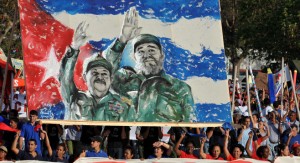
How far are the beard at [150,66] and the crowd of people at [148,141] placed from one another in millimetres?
1269

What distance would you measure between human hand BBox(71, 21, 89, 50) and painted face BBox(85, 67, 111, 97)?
498 millimetres

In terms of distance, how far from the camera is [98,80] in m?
17.4

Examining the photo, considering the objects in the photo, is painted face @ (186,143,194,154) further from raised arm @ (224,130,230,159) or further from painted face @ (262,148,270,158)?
painted face @ (262,148,270,158)

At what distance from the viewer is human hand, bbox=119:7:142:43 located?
1762 cm

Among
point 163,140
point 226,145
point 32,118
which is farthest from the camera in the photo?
point 163,140

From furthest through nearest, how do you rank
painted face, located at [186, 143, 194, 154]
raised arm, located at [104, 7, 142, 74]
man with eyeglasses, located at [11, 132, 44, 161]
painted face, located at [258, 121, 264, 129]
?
1. painted face, located at [258, 121, 264, 129]
2. raised arm, located at [104, 7, 142, 74]
3. painted face, located at [186, 143, 194, 154]
4. man with eyeglasses, located at [11, 132, 44, 161]

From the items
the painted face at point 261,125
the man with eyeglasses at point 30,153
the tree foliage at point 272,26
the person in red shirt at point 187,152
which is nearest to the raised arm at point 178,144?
the person in red shirt at point 187,152

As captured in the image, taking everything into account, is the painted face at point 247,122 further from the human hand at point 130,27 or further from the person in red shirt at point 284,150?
the human hand at point 130,27

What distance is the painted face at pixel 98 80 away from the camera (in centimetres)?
1727

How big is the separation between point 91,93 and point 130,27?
1421mm

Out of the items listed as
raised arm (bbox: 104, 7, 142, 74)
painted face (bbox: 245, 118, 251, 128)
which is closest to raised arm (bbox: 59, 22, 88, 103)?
raised arm (bbox: 104, 7, 142, 74)

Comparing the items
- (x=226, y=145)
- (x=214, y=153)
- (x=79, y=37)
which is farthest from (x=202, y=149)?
(x=79, y=37)

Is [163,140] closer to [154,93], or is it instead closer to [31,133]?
[154,93]

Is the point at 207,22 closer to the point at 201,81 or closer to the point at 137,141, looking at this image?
the point at 201,81
